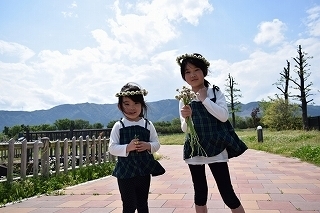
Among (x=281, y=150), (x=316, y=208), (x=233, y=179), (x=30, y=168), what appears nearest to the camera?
(x=316, y=208)

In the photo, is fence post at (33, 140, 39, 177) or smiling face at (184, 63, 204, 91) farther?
fence post at (33, 140, 39, 177)

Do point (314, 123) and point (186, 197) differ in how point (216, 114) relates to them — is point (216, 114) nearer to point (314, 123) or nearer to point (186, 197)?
point (186, 197)

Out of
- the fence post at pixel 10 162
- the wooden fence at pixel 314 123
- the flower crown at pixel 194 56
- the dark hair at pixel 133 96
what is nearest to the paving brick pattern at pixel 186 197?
the fence post at pixel 10 162

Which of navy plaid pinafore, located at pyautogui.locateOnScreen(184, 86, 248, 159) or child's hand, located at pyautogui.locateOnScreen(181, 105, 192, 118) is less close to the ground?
child's hand, located at pyautogui.locateOnScreen(181, 105, 192, 118)

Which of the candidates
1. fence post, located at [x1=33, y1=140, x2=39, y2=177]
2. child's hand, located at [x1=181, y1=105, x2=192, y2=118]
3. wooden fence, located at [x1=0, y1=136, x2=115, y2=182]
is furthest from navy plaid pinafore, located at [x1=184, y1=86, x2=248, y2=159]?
fence post, located at [x1=33, y1=140, x2=39, y2=177]

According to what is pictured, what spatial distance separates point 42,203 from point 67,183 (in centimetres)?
169

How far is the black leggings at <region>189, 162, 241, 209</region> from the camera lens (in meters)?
2.28

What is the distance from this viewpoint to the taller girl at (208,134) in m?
2.30

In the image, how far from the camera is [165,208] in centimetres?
392

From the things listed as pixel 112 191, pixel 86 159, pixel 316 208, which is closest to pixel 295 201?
pixel 316 208

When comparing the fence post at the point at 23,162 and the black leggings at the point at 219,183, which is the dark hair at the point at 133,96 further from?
the fence post at the point at 23,162

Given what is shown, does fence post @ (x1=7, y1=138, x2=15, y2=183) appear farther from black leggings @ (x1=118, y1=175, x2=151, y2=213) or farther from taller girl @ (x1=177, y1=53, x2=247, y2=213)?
taller girl @ (x1=177, y1=53, x2=247, y2=213)

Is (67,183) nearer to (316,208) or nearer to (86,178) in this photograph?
(86,178)

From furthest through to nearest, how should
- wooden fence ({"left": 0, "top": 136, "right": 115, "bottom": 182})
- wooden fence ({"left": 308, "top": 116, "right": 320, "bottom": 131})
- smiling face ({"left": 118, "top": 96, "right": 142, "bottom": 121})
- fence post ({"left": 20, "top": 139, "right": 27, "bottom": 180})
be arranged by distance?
wooden fence ({"left": 308, "top": 116, "right": 320, "bottom": 131}) < fence post ({"left": 20, "top": 139, "right": 27, "bottom": 180}) < wooden fence ({"left": 0, "top": 136, "right": 115, "bottom": 182}) < smiling face ({"left": 118, "top": 96, "right": 142, "bottom": 121})
